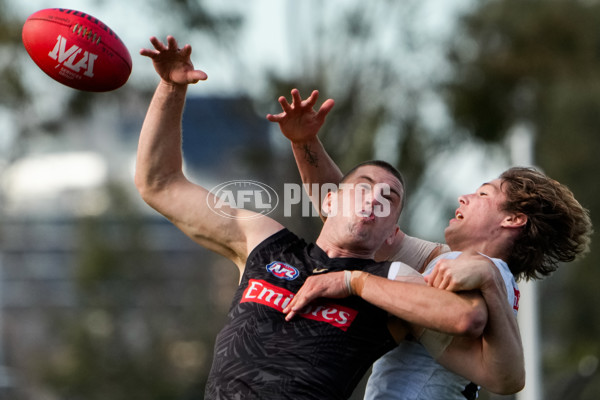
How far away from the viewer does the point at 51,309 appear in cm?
2812

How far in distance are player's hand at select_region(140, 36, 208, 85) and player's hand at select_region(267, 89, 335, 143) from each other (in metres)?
0.46

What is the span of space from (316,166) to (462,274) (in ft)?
4.19

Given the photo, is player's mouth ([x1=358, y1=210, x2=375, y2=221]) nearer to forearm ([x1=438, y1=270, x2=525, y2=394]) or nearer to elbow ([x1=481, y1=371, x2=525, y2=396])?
forearm ([x1=438, y1=270, x2=525, y2=394])

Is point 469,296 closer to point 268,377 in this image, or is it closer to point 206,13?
point 268,377

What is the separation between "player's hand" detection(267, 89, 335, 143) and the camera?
405 centimetres

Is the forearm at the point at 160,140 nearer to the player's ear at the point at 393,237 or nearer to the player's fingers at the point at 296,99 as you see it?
the player's fingers at the point at 296,99

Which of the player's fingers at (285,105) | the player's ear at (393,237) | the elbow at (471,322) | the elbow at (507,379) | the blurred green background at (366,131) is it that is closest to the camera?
the elbow at (471,322)

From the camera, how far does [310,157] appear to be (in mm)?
4238

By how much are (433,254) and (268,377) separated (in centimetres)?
108

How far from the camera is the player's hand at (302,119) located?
159 inches

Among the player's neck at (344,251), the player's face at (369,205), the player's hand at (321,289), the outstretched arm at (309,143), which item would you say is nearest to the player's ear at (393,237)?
the player's face at (369,205)

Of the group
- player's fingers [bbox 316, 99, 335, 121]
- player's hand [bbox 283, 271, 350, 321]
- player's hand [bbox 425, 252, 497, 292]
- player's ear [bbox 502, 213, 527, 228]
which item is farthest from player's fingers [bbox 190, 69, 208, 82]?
player's ear [bbox 502, 213, 527, 228]

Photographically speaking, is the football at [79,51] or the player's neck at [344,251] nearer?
the player's neck at [344,251]

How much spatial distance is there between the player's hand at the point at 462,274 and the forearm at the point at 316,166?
1080mm
